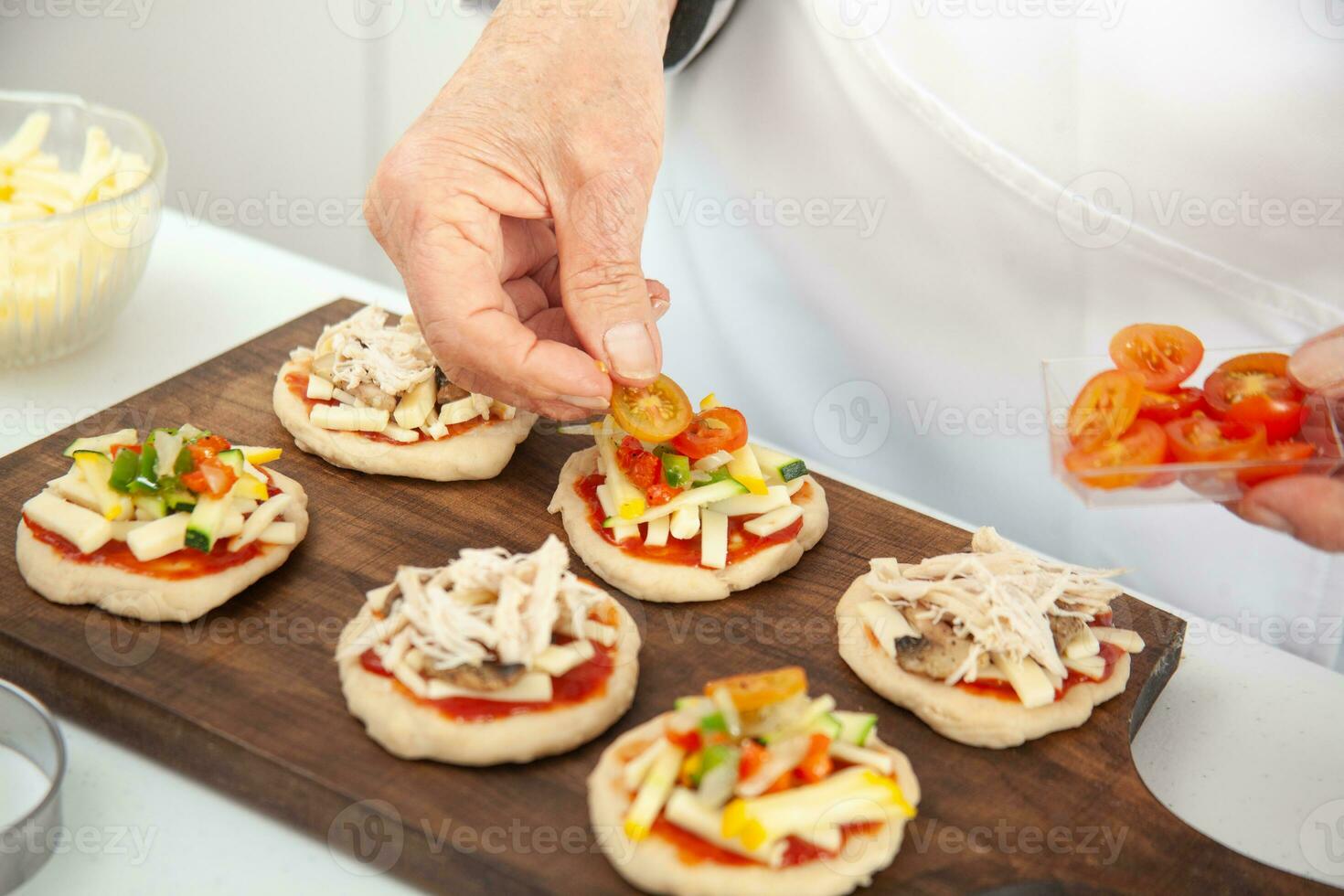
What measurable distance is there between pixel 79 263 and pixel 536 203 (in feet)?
4.92

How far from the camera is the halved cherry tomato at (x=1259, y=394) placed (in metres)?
2.84

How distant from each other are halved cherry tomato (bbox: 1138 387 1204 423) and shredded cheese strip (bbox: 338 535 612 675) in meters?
1.37

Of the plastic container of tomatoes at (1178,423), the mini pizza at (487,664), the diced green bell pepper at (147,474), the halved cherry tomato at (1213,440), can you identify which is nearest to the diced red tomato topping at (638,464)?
the mini pizza at (487,664)

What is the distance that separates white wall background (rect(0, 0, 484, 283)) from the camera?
830 centimetres

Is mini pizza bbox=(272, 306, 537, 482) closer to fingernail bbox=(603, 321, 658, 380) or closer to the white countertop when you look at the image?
fingernail bbox=(603, 321, 658, 380)

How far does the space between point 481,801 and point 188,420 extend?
6.12 feet

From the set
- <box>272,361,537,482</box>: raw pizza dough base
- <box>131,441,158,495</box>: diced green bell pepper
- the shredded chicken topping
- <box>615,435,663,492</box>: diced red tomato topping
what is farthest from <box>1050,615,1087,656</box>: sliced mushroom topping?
<box>131,441,158,495</box>: diced green bell pepper

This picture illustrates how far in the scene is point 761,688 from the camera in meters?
2.53

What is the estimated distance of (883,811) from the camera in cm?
248

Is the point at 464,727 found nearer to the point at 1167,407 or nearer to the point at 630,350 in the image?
the point at 630,350

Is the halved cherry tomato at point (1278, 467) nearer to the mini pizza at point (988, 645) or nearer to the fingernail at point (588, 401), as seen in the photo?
the mini pizza at point (988, 645)

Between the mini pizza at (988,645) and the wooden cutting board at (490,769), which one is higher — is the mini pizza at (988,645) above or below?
above

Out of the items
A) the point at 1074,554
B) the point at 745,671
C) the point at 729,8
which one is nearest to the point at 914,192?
the point at 729,8

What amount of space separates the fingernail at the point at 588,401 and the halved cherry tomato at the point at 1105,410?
3.99 ft
